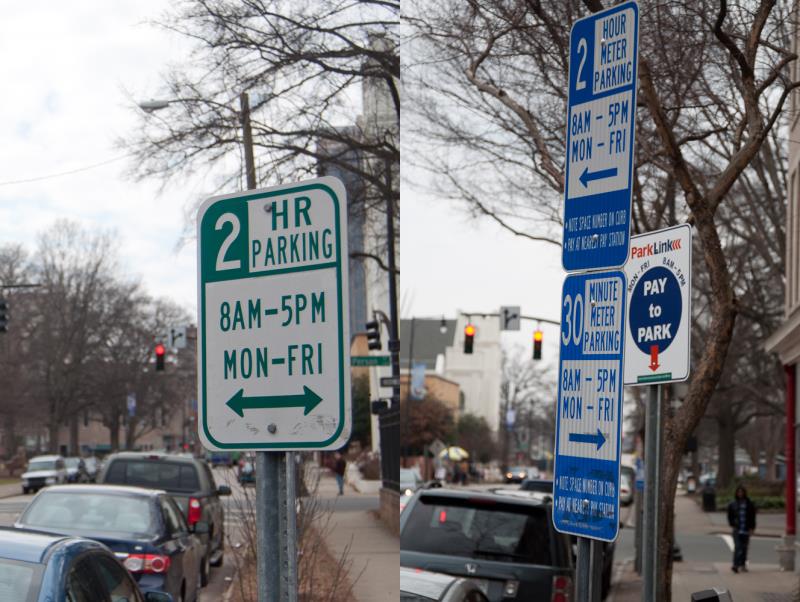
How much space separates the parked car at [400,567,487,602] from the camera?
715 centimetres

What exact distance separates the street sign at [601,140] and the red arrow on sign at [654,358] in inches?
90.3

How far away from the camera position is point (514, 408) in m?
95.8

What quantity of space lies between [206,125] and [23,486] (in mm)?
18021

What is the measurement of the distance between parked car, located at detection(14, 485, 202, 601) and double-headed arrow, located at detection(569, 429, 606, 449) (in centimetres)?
852

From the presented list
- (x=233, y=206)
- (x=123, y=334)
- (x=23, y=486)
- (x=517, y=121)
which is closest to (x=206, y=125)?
(x=517, y=121)

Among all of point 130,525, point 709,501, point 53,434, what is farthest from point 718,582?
point 53,434

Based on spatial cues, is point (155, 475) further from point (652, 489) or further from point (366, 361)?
point (652, 489)

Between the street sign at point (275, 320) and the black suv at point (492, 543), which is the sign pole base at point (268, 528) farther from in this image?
the black suv at point (492, 543)

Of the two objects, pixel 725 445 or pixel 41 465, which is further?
pixel 725 445

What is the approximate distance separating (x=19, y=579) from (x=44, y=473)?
102ft

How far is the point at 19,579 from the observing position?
580 centimetres

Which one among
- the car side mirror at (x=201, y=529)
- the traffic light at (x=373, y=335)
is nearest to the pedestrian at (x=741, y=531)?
the traffic light at (x=373, y=335)

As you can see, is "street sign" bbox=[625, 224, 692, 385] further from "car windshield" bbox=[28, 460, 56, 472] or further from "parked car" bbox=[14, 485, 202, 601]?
"car windshield" bbox=[28, 460, 56, 472]

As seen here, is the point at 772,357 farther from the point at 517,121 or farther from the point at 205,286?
the point at 205,286
